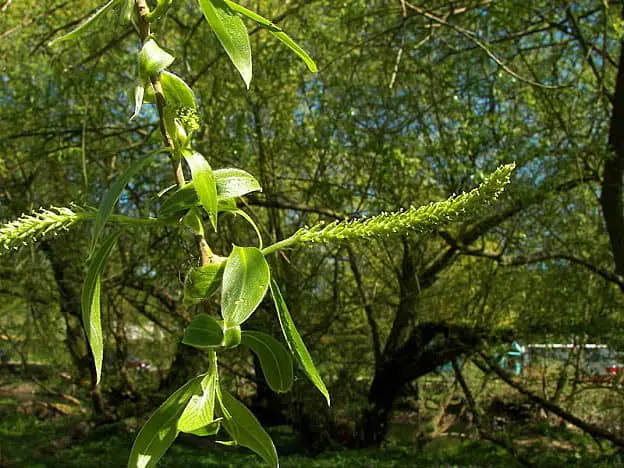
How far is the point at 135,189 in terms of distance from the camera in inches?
158

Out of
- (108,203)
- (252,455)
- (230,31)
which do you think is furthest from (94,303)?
(252,455)

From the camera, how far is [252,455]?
18.2 feet

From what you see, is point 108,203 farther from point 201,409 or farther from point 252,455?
point 252,455

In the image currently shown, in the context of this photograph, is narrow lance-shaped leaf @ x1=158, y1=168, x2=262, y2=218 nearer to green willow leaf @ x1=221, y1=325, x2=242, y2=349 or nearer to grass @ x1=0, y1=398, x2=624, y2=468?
green willow leaf @ x1=221, y1=325, x2=242, y2=349

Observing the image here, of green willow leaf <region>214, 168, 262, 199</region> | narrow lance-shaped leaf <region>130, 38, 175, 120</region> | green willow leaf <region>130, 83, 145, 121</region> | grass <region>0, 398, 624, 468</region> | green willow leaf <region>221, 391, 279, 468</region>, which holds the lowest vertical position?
grass <region>0, 398, 624, 468</region>

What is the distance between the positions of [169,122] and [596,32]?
3697 millimetres

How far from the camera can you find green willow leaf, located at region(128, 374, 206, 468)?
0.36 metres

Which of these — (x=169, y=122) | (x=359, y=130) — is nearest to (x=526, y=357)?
(x=359, y=130)

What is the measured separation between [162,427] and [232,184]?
0.47ft

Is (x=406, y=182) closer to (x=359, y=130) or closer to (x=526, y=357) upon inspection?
(x=359, y=130)

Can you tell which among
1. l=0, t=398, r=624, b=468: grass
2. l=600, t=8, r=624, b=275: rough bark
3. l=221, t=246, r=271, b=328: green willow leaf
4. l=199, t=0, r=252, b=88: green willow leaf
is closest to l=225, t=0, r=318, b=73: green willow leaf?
l=199, t=0, r=252, b=88: green willow leaf

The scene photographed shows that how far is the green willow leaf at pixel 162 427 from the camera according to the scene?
36 cm

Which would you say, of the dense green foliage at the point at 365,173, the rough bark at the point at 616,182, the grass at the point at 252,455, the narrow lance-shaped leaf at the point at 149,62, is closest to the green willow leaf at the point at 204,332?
the narrow lance-shaped leaf at the point at 149,62

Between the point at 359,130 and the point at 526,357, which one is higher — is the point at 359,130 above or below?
above
